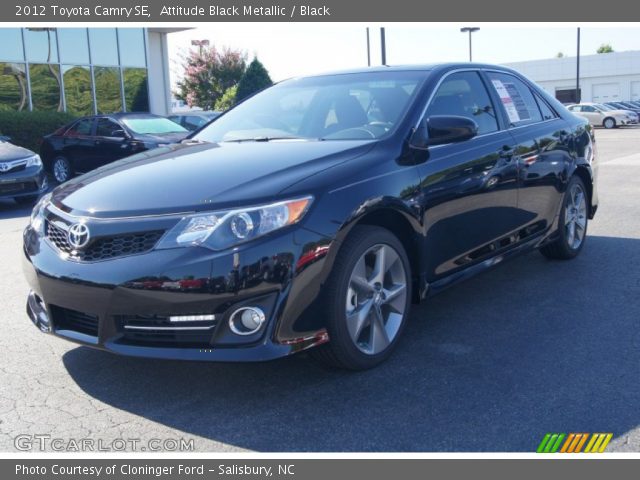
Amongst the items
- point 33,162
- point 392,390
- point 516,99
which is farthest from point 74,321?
point 33,162

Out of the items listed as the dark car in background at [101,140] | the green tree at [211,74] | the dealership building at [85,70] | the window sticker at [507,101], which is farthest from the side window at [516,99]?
the green tree at [211,74]

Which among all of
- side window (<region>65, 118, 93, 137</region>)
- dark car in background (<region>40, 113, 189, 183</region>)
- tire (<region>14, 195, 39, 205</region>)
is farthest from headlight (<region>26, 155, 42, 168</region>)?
side window (<region>65, 118, 93, 137</region>)

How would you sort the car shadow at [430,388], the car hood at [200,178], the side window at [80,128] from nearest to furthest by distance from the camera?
1. the car shadow at [430,388]
2. the car hood at [200,178]
3. the side window at [80,128]

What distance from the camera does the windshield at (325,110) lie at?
14.6 feet

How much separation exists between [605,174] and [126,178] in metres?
11.7

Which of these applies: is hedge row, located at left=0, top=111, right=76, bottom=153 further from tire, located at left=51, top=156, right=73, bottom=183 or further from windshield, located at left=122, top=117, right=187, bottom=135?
windshield, located at left=122, top=117, right=187, bottom=135

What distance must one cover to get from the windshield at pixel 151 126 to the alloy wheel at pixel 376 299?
11436mm

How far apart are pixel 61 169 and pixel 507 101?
40.3 ft

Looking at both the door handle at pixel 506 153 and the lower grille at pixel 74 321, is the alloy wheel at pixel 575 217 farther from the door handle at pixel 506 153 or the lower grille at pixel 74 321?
the lower grille at pixel 74 321

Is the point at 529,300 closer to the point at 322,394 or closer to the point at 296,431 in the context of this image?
the point at 322,394

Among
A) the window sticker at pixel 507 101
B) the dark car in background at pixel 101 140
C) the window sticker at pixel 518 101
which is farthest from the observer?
the dark car in background at pixel 101 140

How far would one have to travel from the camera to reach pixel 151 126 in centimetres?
1488

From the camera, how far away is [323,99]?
16.0 ft

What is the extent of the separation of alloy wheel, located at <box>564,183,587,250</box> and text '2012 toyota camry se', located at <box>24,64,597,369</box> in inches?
36.5
